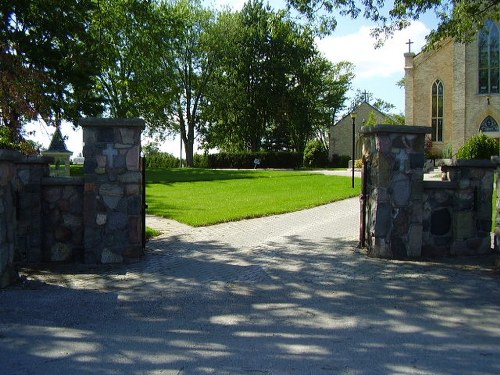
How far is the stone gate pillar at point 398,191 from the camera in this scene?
8242mm

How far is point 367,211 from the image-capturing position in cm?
896

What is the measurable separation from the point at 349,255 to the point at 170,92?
38.5 m

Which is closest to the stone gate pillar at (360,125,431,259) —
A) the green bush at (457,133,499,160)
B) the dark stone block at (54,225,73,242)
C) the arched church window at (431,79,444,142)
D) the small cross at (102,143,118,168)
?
the small cross at (102,143,118,168)

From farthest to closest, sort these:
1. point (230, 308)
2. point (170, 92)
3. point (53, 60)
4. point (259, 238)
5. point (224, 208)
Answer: point (170, 92), point (53, 60), point (224, 208), point (259, 238), point (230, 308)

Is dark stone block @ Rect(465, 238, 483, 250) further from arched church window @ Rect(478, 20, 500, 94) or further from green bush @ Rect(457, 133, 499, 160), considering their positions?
arched church window @ Rect(478, 20, 500, 94)

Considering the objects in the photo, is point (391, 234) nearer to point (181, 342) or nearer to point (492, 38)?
point (181, 342)

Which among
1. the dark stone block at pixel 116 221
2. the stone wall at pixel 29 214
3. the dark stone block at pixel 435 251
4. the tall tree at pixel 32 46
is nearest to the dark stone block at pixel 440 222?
the dark stone block at pixel 435 251

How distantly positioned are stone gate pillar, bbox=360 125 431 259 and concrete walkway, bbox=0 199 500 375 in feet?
1.29

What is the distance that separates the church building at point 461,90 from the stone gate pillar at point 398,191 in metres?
29.2

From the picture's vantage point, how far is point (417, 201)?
8.35m

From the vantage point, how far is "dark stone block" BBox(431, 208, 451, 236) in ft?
28.2

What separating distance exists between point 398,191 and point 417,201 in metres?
0.36

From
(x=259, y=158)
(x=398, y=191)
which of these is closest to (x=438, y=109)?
(x=259, y=158)

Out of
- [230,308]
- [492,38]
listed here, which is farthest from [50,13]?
[492,38]
